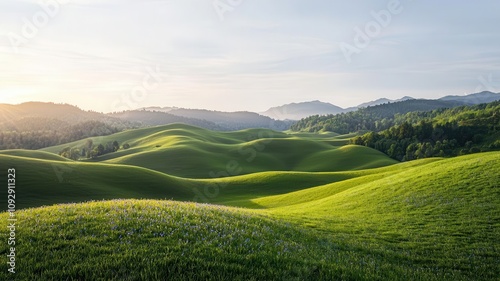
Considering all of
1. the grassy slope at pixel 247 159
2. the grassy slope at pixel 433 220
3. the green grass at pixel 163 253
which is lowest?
the grassy slope at pixel 247 159

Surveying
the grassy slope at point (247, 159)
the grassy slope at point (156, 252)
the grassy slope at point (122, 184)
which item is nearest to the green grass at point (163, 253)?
the grassy slope at point (156, 252)

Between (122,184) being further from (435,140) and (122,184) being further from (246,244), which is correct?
(435,140)

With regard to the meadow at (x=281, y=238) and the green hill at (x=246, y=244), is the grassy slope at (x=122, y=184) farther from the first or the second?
the green hill at (x=246, y=244)

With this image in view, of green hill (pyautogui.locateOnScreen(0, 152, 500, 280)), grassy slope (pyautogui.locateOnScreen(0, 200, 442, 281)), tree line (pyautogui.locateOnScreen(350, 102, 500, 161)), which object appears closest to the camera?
grassy slope (pyautogui.locateOnScreen(0, 200, 442, 281))

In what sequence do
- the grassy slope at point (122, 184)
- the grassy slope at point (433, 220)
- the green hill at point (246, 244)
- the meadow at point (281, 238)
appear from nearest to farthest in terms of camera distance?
the green hill at point (246, 244) → the meadow at point (281, 238) → the grassy slope at point (433, 220) → the grassy slope at point (122, 184)

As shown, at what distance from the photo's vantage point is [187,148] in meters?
155

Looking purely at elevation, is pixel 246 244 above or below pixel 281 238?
above

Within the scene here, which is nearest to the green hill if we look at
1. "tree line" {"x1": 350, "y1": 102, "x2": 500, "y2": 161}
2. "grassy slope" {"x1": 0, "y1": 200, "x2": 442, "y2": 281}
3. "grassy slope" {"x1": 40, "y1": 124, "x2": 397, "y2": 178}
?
"grassy slope" {"x1": 0, "y1": 200, "x2": 442, "y2": 281}

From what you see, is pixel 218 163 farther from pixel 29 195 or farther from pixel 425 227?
pixel 425 227

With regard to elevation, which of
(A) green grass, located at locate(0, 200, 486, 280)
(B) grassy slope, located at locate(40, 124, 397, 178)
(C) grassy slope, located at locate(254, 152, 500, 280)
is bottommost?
(B) grassy slope, located at locate(40, 124, 397, 178)

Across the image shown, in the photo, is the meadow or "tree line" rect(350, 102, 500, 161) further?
"tree line" rect(350, 102, 500, 161)

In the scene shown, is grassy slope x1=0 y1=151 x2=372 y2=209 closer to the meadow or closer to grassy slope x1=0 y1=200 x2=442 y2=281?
the meadow

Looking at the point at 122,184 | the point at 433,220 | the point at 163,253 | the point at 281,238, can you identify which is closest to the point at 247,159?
the point at 122,184

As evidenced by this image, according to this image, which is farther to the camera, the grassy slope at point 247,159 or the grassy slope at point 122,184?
the grassy slope at point 247,159
